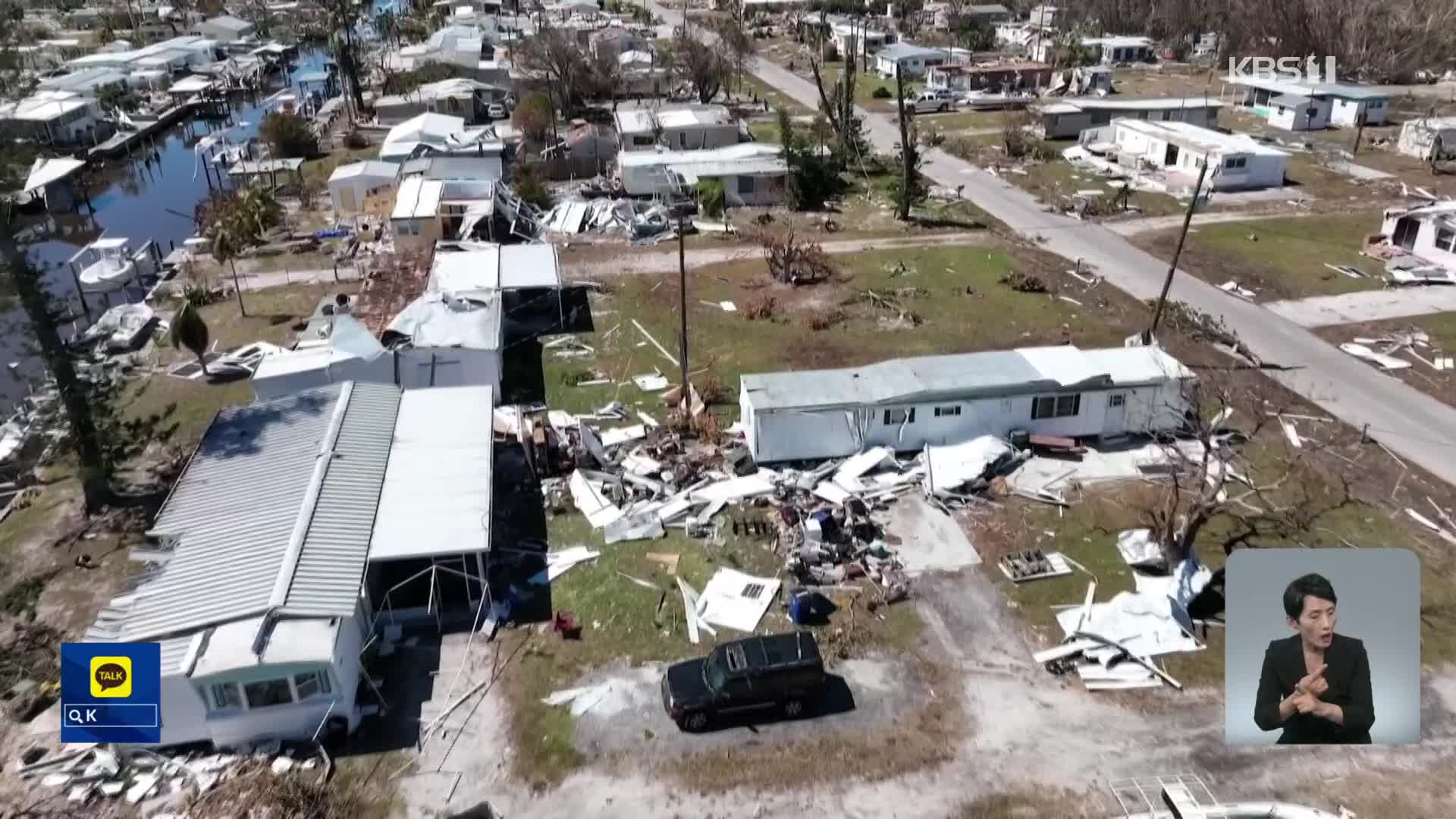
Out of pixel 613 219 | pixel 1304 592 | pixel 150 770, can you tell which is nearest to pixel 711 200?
pixel 613 219

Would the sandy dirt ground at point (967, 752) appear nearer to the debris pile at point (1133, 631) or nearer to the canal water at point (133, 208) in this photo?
the debris pile at point (1133, 631)

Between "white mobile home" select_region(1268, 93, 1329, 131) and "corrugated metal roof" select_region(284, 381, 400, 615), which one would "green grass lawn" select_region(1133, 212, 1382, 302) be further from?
"corrugated metal roof" select_region(284, 381, 400, 615)

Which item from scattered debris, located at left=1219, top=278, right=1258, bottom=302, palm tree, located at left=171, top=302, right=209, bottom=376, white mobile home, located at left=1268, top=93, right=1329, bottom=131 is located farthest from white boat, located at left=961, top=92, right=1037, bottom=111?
palm tree, located at left=171, top=302, right=209, bottom=376

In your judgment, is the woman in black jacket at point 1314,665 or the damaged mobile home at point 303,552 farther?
the damaged mobile home at point 303,552

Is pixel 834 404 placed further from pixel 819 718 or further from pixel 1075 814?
pixel 1075 814

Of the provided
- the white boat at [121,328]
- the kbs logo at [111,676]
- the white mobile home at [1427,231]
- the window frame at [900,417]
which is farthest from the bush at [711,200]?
the kbs logo at [111,676]

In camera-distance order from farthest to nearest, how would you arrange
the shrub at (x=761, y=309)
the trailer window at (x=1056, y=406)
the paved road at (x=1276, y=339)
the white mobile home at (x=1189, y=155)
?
1. the white mobile home at (x=1189, y=155)
2. the shrub at (x=761, y=309)
3. the paved road at (x=1276, y=339)
4. the trailer window at (x=1056, y=406)

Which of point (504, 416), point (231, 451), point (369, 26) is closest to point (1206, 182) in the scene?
point (504, 416)

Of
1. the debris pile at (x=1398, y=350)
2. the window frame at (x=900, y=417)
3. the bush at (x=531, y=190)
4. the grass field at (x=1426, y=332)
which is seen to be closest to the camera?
the window frame at (x=900, y=417)
